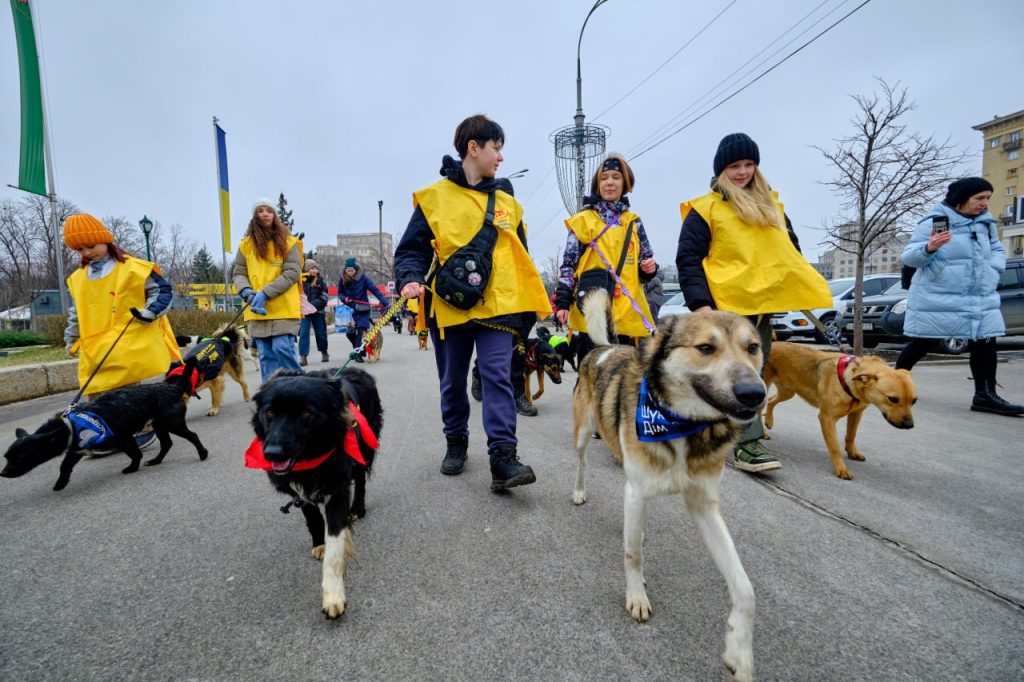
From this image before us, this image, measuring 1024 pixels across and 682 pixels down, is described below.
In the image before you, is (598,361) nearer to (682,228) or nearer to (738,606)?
(682,228)

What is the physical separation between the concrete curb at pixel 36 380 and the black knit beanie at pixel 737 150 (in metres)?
8.89

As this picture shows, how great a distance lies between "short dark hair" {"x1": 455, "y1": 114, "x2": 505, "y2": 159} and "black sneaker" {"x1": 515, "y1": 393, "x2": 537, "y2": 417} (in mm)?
3009

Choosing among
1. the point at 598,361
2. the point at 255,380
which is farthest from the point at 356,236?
the point at 598,361

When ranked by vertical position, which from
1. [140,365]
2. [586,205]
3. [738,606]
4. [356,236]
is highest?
[356,236]

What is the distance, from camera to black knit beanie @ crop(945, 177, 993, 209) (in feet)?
13.4

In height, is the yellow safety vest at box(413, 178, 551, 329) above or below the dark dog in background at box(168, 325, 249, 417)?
above

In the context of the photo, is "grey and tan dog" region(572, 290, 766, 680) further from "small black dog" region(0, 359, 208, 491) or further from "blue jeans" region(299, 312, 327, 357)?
"blue jeans" region(299, 312, 327, 357)

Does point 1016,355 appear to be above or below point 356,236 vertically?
below

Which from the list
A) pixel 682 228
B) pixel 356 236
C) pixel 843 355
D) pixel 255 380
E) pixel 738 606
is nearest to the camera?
pixel 738 606

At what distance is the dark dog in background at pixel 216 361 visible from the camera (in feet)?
15.0

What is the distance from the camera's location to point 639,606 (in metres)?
1.66

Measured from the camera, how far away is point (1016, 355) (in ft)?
26.4

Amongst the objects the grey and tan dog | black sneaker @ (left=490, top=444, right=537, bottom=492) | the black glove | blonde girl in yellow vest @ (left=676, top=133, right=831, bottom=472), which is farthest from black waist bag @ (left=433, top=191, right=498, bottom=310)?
the black glove

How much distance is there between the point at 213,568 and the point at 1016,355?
12543 millimetres
